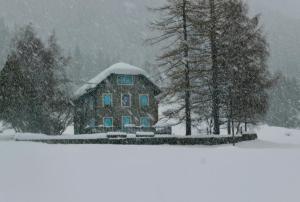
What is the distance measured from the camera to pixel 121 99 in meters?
49.9

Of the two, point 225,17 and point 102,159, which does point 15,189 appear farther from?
point 225,17

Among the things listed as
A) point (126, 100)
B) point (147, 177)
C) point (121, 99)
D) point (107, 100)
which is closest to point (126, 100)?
point (126, 100)

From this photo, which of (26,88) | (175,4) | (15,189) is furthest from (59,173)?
(26,88)

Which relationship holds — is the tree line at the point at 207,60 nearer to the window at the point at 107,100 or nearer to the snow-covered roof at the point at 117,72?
the snow-covered roof at the point at 117,72

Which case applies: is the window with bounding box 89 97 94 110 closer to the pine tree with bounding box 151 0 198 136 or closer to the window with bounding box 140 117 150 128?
the window with bounding box 140 117 150 128

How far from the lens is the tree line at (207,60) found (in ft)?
107

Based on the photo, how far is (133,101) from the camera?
50031 millimetres

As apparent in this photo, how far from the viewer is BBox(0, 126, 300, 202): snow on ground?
34.1 feet

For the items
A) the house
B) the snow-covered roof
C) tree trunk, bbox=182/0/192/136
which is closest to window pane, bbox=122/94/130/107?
the house

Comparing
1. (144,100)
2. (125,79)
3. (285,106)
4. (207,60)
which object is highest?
(125,79)

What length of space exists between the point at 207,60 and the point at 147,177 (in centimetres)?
2222

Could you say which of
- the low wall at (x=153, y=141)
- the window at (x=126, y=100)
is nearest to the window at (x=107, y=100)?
the window at (x=126, y=100)

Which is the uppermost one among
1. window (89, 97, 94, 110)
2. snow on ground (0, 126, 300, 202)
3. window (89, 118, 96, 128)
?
window (89, 97, 94, 110)

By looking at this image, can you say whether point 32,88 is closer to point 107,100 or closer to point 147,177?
point 107,100
